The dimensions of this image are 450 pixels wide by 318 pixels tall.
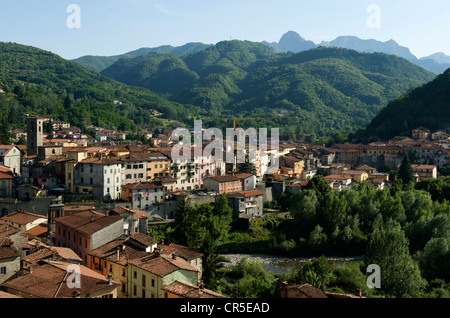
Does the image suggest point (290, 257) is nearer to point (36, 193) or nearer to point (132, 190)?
point (132, 190)

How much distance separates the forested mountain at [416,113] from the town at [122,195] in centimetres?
310

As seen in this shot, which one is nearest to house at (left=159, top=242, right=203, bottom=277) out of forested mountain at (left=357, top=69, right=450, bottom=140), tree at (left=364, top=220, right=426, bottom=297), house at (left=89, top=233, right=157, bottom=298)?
house at (left=89, top=233, right=157, bottom=298)

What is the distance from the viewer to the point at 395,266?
2191cm

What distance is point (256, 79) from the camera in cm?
16150

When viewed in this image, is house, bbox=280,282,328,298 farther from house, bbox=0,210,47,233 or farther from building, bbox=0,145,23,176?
building, bbox=0,145,23,176

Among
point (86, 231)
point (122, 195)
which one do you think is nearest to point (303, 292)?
point (86, 231)

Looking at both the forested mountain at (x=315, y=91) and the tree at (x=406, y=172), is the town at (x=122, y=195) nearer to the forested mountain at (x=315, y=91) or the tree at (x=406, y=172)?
the tree at (x=406, y=172)

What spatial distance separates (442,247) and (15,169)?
98.0 feet

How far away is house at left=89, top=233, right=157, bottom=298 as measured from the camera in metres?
16.9

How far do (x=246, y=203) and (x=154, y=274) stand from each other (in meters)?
21.9

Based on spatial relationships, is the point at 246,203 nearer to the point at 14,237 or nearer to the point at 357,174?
the point at 357,174

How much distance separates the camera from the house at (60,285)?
515 inches
